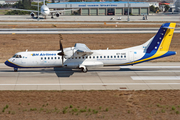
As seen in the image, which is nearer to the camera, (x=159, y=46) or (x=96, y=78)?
(x=96, y=78)

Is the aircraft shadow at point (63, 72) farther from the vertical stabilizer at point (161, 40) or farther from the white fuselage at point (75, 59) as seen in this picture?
the vertical stabilizer at point (161, 40)

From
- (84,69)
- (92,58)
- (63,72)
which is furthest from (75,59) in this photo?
(63,72)

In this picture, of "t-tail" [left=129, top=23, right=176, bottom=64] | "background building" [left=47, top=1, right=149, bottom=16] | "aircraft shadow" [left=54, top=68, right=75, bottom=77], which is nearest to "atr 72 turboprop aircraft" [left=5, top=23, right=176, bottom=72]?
Answer: "t-tail" [left=129, top=23, right=176, bottom=64]

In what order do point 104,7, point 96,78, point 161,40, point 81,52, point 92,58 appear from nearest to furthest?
point 96,78 → point 81,52 → point 92,58 → point 161,40 → point 104,7

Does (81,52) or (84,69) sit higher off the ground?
(81,52)

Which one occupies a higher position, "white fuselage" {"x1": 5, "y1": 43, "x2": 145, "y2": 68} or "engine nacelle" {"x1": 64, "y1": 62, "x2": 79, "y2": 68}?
"white fuselage" {"x1": 5, "y1": 43, "x2": 145, "y2": 68}

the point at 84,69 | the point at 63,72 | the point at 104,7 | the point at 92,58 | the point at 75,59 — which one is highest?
the point at 104,7

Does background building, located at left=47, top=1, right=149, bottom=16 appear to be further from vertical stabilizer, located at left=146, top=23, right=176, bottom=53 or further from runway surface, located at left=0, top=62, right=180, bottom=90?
vertical stabilizer, located at left=146, top=23, right=176, bottom=53

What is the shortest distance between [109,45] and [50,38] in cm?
1469

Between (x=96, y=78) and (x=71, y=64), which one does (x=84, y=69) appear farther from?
(x=96, y=78)

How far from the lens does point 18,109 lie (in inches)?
819

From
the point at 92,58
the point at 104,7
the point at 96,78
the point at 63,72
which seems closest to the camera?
the point at 96,78

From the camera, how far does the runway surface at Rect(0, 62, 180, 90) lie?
27406 mm

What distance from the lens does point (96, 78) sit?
1207 inches
